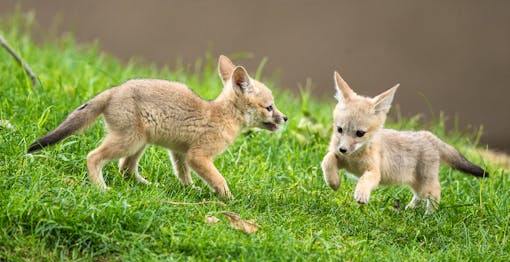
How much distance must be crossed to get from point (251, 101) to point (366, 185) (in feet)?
3.52

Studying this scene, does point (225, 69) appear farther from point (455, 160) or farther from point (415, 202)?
point (455, 160)

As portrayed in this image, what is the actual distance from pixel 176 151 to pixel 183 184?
25 cm

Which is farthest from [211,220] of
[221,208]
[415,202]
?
[415,202]

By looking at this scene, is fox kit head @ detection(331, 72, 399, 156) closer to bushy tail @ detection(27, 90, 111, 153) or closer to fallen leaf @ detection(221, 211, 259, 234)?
fallen leaf @ detection(221, 211, 259, 234)

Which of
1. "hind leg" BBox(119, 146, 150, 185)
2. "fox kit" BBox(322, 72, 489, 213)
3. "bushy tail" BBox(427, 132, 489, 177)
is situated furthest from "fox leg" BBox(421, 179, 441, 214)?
"hind leg" BBox(119, 146, 150, 185)

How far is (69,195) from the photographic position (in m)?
4.56

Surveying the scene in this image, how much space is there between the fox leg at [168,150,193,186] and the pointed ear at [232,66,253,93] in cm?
67

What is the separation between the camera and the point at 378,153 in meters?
5.71

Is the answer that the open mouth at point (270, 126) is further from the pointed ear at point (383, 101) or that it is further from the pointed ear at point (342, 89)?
the pointed ear at point (383, 101)

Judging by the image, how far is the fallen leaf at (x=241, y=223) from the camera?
15.3 ft

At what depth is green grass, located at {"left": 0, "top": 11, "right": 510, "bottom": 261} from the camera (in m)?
4.28

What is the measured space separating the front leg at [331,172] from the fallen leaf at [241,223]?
944 mm

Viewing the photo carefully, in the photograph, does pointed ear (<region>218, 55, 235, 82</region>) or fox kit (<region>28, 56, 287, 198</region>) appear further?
pointed ear (<region>218, 55, 235, 82</region>)

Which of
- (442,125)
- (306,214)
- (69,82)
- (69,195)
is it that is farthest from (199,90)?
(69,195)
